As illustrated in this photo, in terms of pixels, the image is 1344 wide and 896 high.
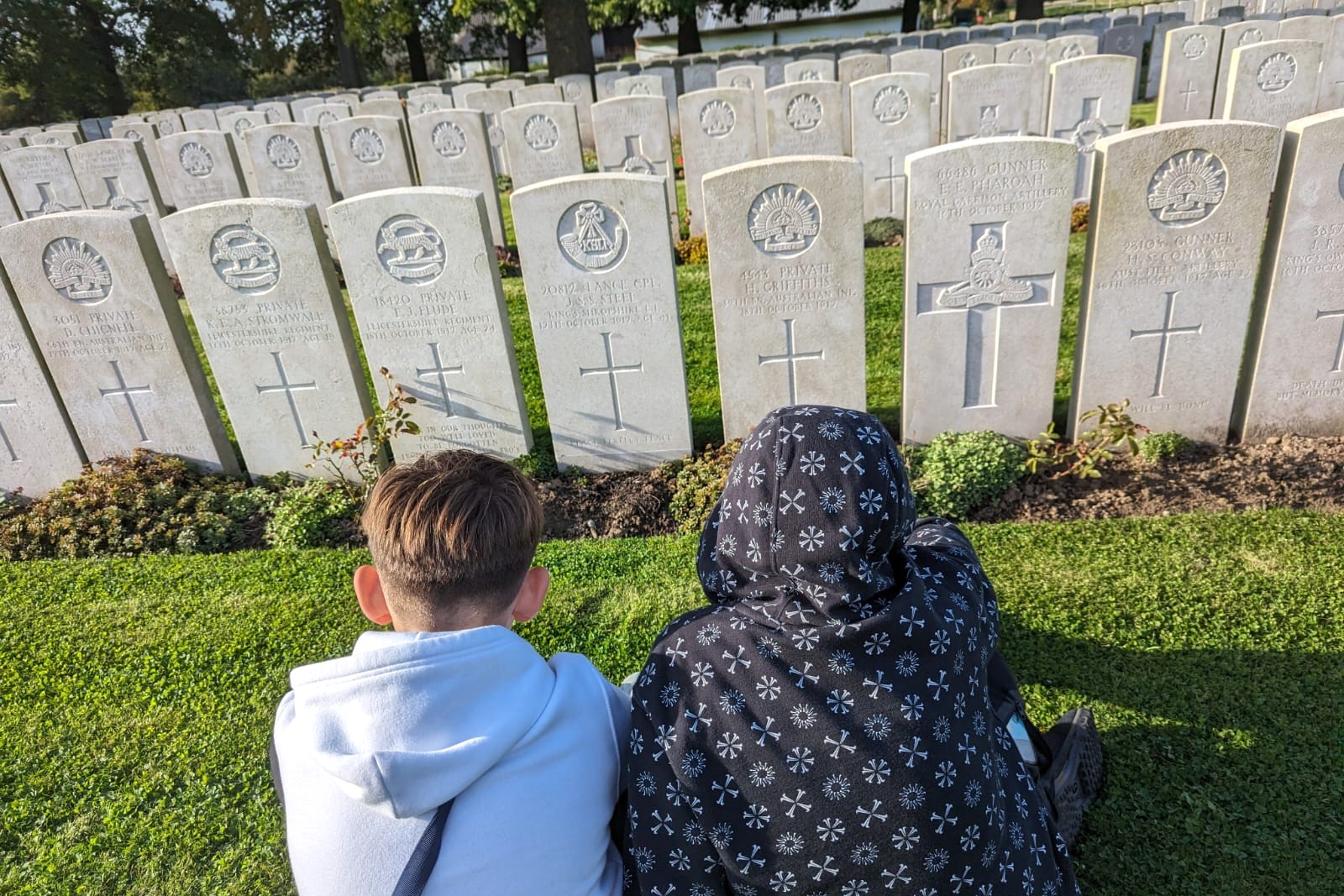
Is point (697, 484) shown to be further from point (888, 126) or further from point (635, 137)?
point (635, 137)

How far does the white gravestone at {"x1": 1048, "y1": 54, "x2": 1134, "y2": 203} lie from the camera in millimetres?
8414

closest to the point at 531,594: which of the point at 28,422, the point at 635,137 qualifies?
the point at 28,422

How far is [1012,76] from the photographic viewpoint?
8492 millimetres

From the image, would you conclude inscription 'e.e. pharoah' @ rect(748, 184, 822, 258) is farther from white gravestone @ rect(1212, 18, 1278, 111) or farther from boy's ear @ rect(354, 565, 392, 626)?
white gravestone @ rect(1212, 18, 1278, 111)

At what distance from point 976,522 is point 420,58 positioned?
2798cm

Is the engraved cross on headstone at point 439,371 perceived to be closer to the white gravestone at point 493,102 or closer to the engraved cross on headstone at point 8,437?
the engraved cross on headstone at point 8,437

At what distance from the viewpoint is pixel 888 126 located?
859 cm

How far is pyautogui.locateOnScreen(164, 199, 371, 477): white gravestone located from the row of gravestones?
0.05ft

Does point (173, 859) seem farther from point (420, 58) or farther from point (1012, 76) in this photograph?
point (420, 58)

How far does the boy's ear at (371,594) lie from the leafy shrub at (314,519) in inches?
120

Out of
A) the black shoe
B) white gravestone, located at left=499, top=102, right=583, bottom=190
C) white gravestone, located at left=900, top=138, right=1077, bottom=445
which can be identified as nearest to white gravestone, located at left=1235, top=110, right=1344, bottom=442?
white gravestone, located at left=900, top=138, right=1077, bottom=445

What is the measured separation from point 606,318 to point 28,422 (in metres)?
3.55


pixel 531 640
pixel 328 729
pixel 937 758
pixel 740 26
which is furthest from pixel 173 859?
pixel 740 26

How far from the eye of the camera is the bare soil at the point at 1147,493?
414cm
